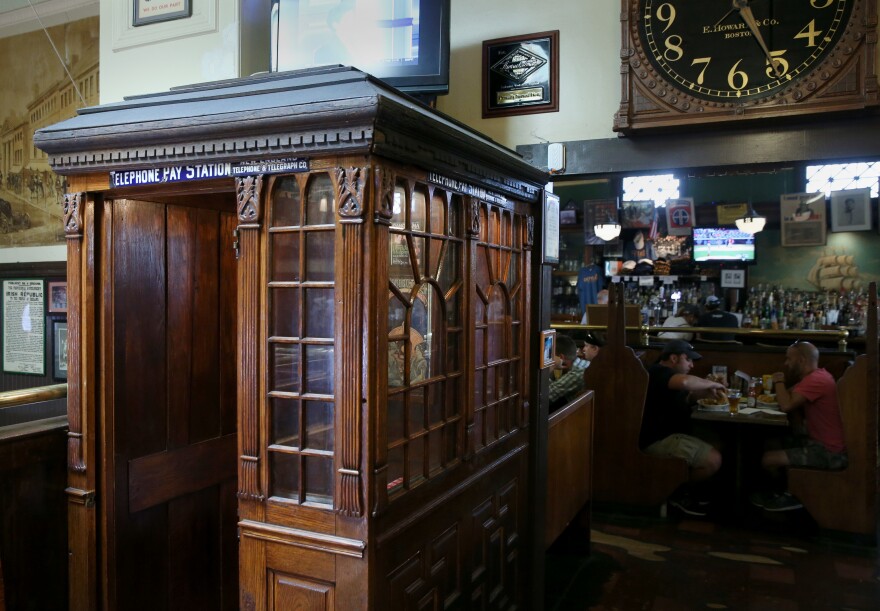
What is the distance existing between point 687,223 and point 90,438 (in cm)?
1074

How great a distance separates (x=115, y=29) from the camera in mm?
3963

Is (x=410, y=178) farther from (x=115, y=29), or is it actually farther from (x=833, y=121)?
(x=115, y=29)

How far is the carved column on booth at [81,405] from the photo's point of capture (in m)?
2.58

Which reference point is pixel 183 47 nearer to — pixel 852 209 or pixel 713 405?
pixel 713 405

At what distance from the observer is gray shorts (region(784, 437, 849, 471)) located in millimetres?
4945

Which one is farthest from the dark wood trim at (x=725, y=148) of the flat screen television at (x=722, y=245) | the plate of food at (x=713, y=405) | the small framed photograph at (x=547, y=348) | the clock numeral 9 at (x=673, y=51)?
the flat screen television at (x=722, y=245)

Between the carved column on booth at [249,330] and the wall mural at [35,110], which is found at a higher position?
the wall mural at [35,110]

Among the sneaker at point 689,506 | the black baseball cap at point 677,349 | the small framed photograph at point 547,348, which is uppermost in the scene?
the small framed photograph at point 547,348

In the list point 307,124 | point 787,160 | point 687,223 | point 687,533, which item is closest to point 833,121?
point 787,160

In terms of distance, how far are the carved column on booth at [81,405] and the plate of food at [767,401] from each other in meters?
4.99

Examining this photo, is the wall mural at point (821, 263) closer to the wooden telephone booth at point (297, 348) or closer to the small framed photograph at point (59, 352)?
the wooden telephone booth at point (297, 348)

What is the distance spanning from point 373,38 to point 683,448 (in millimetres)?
3816

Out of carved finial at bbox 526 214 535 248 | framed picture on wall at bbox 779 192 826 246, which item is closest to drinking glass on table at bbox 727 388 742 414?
carved finial at bbox 526 214 535 248

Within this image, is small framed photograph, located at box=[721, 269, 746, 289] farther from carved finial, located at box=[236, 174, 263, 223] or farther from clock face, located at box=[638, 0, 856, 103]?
carved finial, located at box=[236, 174, 263, 223]
